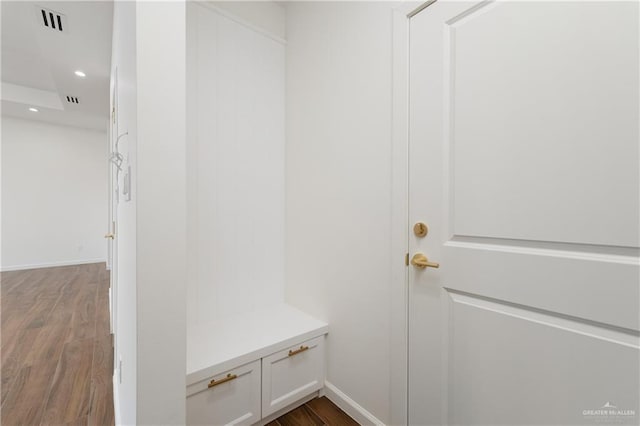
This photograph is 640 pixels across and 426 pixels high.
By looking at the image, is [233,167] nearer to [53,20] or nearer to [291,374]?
[291,374]

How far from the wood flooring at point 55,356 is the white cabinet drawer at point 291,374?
944 millimetres

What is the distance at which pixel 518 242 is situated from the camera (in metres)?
0.96

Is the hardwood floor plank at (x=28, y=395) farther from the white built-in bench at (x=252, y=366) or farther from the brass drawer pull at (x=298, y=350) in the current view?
the brass drawer pull at (x=298, y=350)

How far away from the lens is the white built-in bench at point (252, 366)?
4.20 feet

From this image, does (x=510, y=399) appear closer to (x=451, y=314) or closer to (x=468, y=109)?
(x=451, y=314)

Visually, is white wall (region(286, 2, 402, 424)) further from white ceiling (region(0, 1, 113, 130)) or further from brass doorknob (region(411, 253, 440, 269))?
white ceiling (region(0, 1, 113, 130))

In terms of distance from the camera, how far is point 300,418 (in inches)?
60.4

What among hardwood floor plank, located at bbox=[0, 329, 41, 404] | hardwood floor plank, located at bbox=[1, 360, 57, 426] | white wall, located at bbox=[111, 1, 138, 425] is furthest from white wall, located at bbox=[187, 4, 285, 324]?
hardwood floor plank, located at bbox=[0, 329, 41, 404]

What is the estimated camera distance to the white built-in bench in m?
1.28

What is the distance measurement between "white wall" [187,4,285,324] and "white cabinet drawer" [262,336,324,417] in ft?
1.59

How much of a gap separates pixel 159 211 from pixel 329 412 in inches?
56.8

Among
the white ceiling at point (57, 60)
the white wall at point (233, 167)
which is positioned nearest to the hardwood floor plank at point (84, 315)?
the white wall at point (233, 167)

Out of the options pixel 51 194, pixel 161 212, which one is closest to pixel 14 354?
pixel 161 212

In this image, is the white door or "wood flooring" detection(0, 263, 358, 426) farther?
"wood flooring" detection(0, 263, 358, 426)
